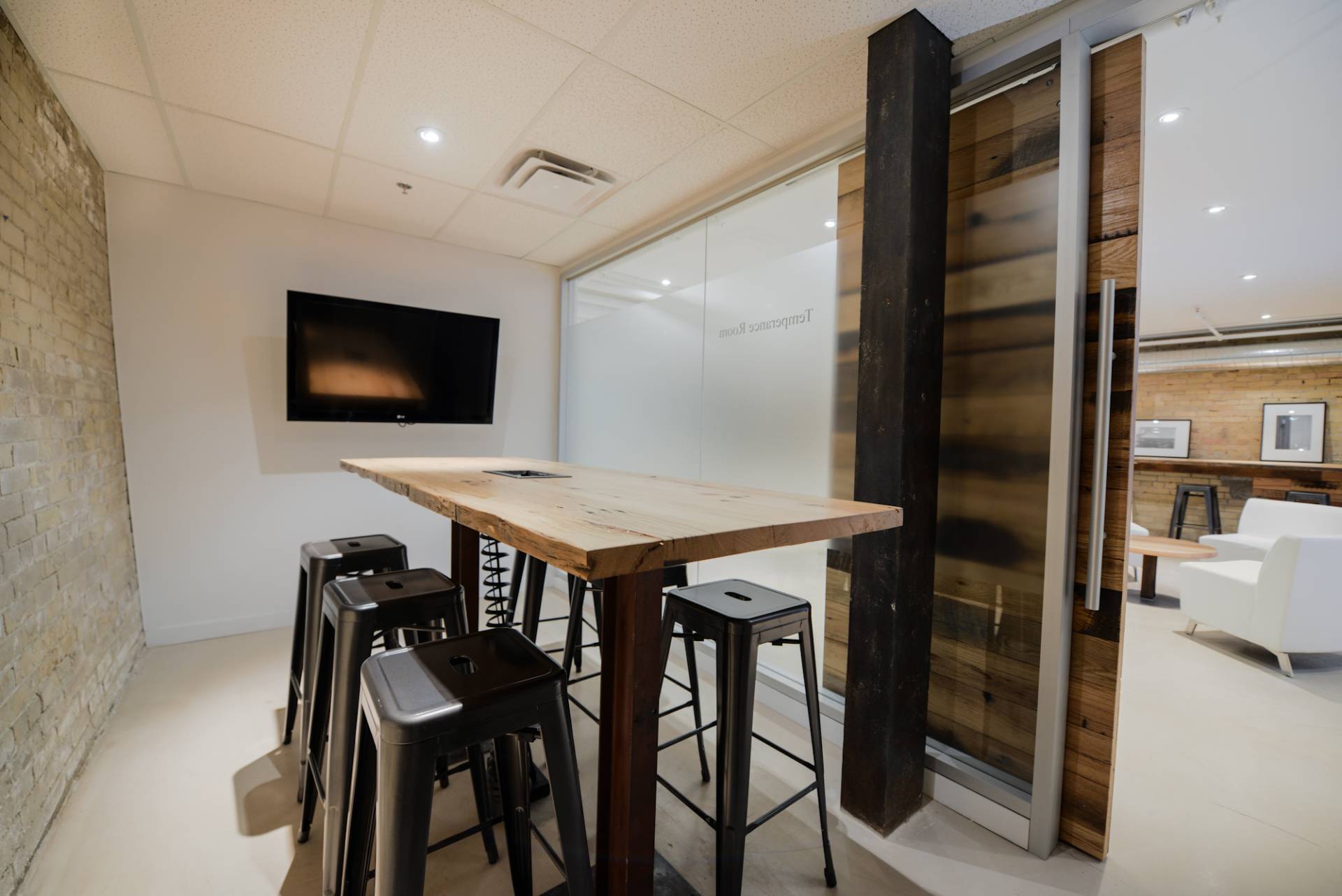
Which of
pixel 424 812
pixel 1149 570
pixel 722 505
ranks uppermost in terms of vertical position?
pixel 722 505

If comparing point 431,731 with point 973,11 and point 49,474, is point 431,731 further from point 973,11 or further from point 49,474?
point 973,11

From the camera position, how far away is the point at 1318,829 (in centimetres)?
181

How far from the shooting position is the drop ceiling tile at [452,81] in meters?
1.81

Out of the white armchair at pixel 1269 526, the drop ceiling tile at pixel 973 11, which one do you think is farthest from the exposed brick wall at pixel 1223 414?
the drop ceiling tile at pixel 973 11

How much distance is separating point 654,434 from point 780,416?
1057 millimetres

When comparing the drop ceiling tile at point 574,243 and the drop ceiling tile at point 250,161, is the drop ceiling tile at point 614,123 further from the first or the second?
the drop ceiling tile at point 250,161

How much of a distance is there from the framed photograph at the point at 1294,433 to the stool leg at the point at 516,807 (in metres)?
9.68

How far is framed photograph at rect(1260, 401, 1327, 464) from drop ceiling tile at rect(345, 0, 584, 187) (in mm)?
9518

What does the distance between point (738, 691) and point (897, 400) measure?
0.97 meters

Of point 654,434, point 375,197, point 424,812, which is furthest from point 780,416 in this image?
point 375,197

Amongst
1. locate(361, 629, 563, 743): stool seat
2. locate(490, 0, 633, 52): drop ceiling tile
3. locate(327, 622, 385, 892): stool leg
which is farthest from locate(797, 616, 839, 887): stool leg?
locate(490, 0, 633, 52): drop ceiling tile

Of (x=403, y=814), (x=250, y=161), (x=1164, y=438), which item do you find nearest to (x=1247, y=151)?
(x=403, y=814)

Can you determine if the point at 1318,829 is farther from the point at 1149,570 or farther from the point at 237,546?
the point at 237,546

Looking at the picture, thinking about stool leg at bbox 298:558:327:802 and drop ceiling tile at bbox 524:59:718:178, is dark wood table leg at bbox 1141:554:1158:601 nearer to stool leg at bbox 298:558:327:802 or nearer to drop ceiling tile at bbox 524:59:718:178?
drop ceiling tile at bbox 524:59:718:178
